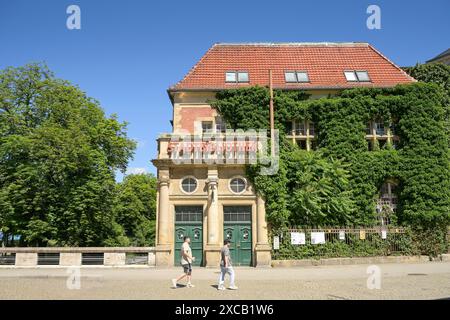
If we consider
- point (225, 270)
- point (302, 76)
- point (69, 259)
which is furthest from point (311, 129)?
point (69, 259)

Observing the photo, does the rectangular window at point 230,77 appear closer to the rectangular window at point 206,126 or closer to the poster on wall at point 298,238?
the rectangular window at point 206,126

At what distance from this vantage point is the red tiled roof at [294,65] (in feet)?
82.3

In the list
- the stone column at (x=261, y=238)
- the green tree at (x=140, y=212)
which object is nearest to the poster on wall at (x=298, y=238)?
the stone column at (x=261, y=238)

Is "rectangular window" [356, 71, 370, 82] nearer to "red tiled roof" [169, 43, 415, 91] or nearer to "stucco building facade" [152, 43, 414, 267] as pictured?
"stucco building facade" [152, 43, 414, 267]

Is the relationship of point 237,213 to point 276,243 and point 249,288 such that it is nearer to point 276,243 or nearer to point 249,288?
point 276,243

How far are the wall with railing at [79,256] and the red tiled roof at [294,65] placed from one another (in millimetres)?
10167

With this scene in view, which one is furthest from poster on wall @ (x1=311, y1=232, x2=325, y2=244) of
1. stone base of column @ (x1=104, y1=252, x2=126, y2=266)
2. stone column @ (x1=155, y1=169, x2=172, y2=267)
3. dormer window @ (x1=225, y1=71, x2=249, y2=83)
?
dormer window @ (x1=225, y1=71, x2=249, y2=83)

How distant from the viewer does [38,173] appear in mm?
26016

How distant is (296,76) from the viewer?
85.2 ft

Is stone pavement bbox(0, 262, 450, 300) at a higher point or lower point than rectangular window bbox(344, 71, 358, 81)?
lower

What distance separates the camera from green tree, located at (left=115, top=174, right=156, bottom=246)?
1893 inches

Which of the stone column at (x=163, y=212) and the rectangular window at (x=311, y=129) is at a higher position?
the rectangular window at (x=311, y=129)

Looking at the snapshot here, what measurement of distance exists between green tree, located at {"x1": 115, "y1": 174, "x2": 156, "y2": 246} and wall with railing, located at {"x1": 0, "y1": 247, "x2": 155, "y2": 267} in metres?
24.4
